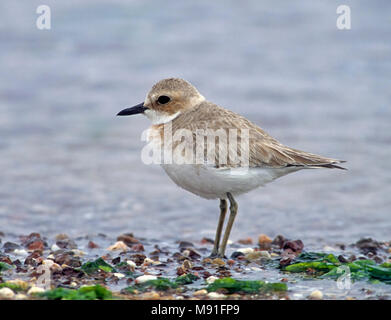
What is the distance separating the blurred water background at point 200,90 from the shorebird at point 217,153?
2.06 metres

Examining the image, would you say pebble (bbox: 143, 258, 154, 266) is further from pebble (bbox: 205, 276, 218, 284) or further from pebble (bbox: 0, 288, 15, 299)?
pebble (bbox: 0, 288, 15, 299)

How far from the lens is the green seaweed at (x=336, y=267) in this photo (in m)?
6.16

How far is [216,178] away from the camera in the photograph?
21.5 ft

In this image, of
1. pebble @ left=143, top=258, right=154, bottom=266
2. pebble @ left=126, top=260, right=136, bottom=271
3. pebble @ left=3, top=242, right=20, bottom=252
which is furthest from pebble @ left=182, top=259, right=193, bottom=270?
pebble @ left=3, top=242, right=20, bottom=252

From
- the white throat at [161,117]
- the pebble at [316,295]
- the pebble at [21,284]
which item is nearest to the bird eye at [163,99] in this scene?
the white throat at [161,117]

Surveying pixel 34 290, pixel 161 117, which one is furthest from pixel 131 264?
pixel 161 117

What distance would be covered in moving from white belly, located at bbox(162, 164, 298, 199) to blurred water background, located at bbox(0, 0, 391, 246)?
2.19 metres

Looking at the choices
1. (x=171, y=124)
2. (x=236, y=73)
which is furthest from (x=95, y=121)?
(x=171, y=124)

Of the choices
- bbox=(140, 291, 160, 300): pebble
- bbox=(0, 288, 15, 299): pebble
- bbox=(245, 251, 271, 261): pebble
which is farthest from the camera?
bbox=(245, 251, 271, 261): pebble

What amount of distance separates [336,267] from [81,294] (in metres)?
2.46

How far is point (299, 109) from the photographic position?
1344 centimetres

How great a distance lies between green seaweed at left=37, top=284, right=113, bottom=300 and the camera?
211 inches

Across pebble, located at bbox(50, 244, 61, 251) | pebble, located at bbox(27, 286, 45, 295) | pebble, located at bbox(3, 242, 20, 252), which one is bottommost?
pebble, located at bbox(50, 244, 61, 251)
